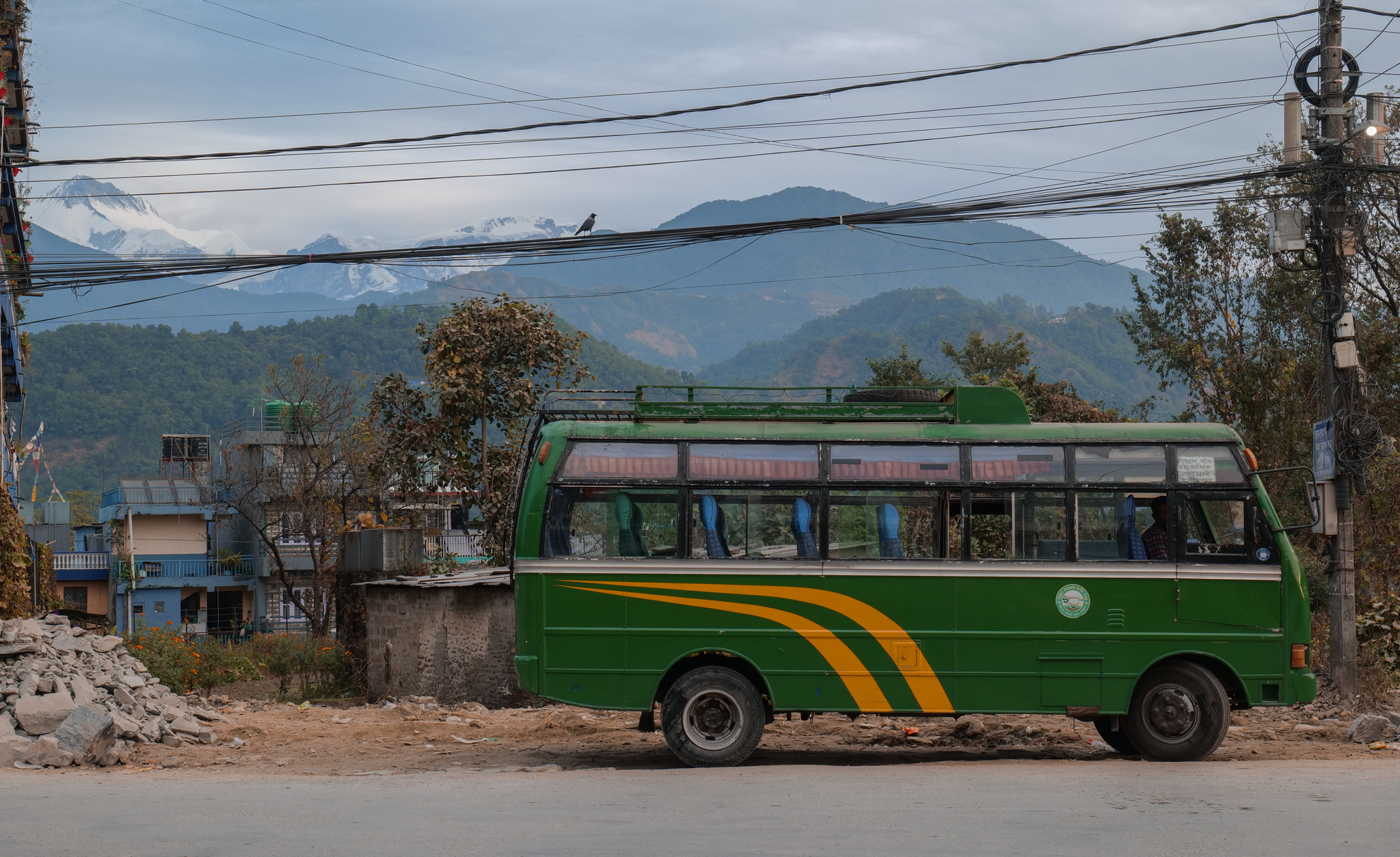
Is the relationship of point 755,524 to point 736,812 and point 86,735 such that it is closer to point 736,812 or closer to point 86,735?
point 736,812

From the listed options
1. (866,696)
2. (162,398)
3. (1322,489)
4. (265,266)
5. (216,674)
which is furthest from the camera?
(162,398)

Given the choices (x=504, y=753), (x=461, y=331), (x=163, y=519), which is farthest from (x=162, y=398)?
(x=504, y=753)

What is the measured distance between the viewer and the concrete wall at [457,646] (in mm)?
15727

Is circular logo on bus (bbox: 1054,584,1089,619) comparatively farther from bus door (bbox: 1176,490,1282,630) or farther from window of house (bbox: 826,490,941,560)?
window of house (bbox: 826,490,941,560)

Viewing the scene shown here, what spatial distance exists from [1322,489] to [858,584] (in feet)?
20.7

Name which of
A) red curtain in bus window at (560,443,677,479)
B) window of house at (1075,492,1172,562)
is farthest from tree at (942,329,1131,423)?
red curtain in bus window at (560,443,677,479)

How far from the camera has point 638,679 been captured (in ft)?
36.3

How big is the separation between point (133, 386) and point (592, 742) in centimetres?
11517

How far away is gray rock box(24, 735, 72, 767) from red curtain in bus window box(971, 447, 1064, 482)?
28.9 ft

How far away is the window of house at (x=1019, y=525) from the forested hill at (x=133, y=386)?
94.4 metres

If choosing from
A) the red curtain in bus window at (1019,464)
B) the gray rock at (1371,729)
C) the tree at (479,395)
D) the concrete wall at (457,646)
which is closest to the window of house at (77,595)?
the tree at (479,395)

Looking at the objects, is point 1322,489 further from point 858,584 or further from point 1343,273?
point 858,584

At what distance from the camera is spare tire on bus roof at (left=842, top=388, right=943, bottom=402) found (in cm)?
1195

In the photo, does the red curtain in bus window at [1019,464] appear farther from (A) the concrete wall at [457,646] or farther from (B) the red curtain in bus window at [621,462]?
(A) the concrete wall at [457,646]
